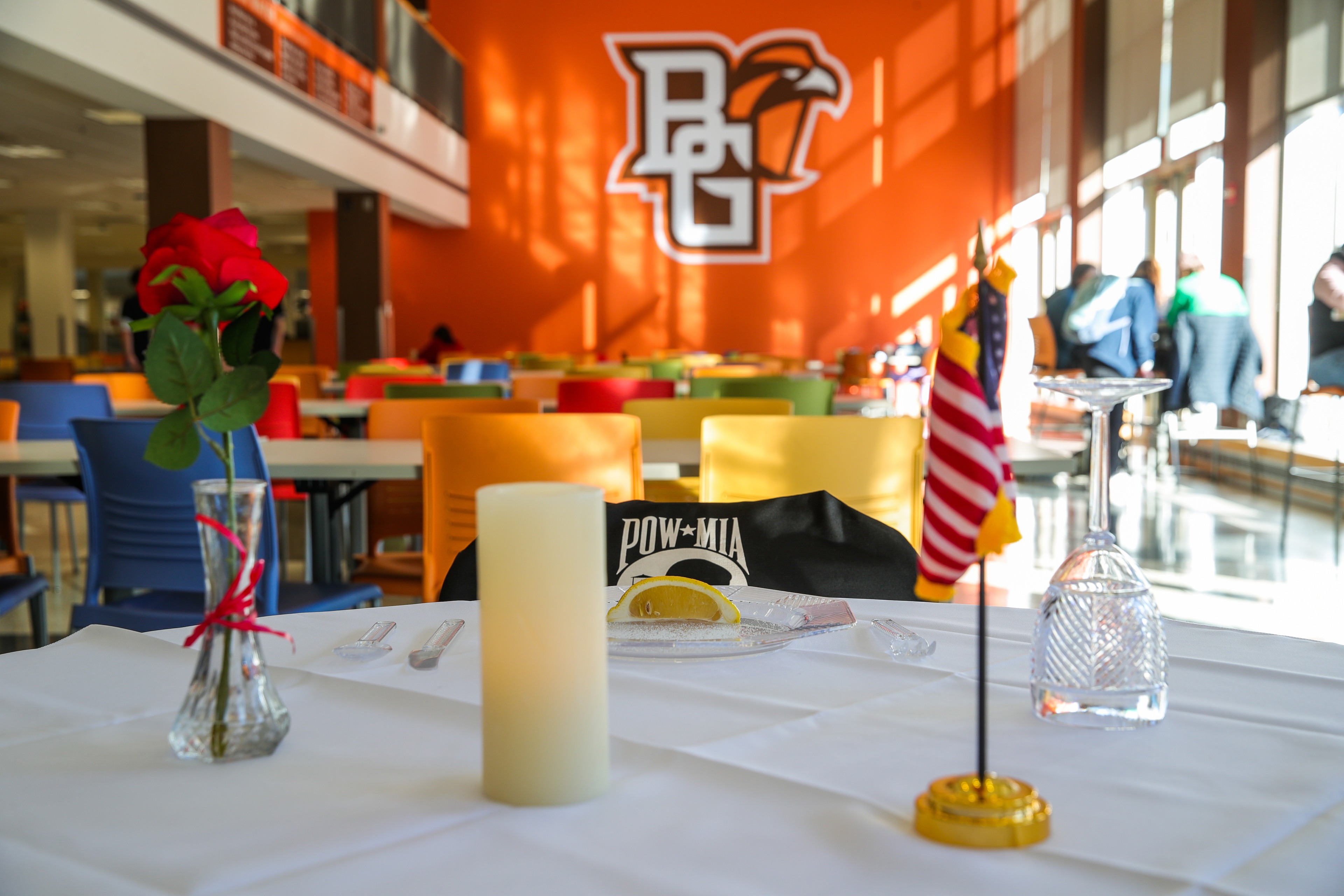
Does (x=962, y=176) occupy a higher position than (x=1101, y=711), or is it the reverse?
(x=962, y=176)

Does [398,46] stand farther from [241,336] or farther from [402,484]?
[241,336]

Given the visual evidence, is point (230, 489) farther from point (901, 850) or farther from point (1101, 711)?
point (1101, 711)

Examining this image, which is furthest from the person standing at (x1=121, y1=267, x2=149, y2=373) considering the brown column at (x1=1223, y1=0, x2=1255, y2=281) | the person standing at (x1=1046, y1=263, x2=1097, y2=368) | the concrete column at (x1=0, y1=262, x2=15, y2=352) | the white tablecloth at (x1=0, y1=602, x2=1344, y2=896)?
the concrete column at (x1=0, y1=262, x2=15, y2=352)

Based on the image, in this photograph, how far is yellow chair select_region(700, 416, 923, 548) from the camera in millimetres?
1938

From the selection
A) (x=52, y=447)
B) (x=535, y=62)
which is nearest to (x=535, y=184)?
(x=535, y=62)

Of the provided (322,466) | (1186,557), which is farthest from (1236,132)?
(322,466)

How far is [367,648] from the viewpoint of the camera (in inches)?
34.2

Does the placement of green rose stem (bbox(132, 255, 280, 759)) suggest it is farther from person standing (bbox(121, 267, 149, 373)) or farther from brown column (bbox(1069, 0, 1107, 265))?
brown column (bbox(1069, 0, 1107, 265))

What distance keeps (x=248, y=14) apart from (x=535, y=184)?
613cm

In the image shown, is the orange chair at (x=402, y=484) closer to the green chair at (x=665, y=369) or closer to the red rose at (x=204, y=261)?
the red rose at (x=204, y=261)

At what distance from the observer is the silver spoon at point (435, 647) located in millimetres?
837

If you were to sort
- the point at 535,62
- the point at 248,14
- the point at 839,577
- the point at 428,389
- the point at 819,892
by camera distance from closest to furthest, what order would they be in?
1. the point at 819,892
2. the point at 839,577
3. the point at 428,389
4. the point at 248,14
5. the point at 535,62

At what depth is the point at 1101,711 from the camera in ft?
2.31

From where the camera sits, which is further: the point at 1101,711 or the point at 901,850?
the point at 1101,711
